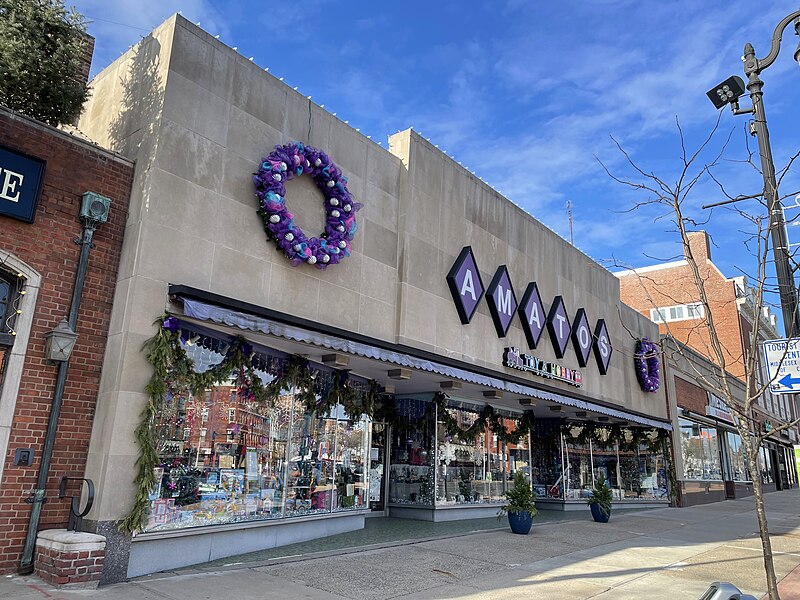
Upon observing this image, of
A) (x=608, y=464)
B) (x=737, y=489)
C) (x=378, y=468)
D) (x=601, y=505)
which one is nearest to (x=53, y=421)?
(x=378, y=468)

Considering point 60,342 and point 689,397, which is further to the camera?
point 689,397

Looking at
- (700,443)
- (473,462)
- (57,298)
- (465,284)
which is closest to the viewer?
(57,298)

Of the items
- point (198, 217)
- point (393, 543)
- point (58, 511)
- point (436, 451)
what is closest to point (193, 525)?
point (58, 511)

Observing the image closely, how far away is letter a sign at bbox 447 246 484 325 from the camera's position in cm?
1491

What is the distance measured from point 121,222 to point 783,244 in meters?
9.09

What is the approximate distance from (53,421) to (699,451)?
1120 inches

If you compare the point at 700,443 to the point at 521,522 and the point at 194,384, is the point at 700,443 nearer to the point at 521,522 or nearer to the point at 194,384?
the point at 521,522

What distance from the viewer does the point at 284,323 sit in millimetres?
10070

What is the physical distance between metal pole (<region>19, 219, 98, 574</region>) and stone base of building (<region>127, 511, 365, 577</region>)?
1219 millimetres

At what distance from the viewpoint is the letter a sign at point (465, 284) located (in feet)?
48.9

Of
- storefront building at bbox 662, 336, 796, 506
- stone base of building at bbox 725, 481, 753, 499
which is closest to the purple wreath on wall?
storefront building at bbox 662, 336, 796, 506

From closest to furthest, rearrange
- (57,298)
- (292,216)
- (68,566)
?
(68,566)
(57,298)
(292,216)

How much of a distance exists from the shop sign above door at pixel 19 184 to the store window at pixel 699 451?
26166mm

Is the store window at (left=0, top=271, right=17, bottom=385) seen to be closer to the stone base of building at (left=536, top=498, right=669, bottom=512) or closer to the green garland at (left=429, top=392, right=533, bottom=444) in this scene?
the green garland at (left=429, top=392, right=533, bottom=444)
